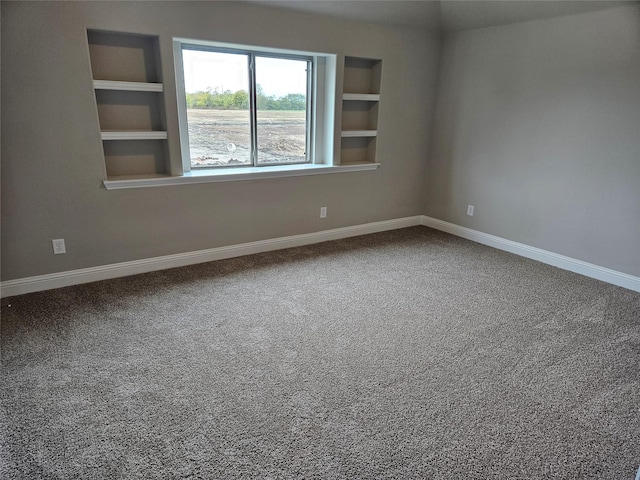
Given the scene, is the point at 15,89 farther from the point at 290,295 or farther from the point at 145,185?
the point at 290,295

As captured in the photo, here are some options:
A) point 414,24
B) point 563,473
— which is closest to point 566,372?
point 563,473

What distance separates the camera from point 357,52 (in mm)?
3842

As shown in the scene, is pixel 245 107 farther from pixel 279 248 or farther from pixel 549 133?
pixel 549 133

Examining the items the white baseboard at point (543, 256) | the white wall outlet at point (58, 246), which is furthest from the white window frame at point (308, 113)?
the white baseboard at point (543, 256)

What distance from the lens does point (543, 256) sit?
377 cm

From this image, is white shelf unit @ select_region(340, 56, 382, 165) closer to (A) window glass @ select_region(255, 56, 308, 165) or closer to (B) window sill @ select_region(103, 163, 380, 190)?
(B) window sill @ select_region(103, 163, 380, 190)

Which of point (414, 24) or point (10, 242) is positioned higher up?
point (414, 24)

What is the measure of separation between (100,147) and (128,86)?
1.61 ft

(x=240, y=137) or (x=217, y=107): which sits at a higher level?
(x=217, y=107)

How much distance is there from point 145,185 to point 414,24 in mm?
3049

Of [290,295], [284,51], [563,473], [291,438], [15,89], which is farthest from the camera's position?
[284,51]

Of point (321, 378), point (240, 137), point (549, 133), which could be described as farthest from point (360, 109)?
point (321, 378)

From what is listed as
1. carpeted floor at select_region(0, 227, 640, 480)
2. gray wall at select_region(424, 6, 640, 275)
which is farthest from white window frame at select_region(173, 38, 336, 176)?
gray wall at select_region(424, 6, 640, 275)

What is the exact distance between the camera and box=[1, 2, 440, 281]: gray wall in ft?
8.62
